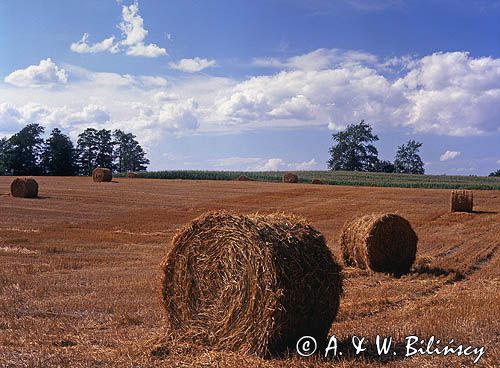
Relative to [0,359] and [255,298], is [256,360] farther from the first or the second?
[0,359]

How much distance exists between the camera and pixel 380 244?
15.8 m

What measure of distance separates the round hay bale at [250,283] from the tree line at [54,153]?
7989cm

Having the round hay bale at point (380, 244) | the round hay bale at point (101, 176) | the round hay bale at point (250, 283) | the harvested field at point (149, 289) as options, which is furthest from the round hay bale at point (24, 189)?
the round hay bale at point (250, 283)

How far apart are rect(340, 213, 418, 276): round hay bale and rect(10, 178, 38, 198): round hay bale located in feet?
82.0

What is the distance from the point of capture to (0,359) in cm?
650

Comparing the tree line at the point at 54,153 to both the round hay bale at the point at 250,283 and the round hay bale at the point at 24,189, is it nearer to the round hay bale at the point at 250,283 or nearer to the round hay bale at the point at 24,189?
the round hay bale at the point at 24,189

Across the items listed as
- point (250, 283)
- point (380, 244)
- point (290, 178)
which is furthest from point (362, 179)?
point (250, 283)

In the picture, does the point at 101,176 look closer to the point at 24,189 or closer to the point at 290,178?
the point at 24,189

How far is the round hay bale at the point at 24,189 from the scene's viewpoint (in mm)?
36281

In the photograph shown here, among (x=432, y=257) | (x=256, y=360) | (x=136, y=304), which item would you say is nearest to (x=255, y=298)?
(x=256, y=360)

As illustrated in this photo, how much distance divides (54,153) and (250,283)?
8339 centimetres

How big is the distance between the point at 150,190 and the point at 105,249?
22928 millimetres

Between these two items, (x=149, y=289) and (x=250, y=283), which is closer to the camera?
(x=250, y=283)

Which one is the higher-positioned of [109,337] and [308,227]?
[308,227]
